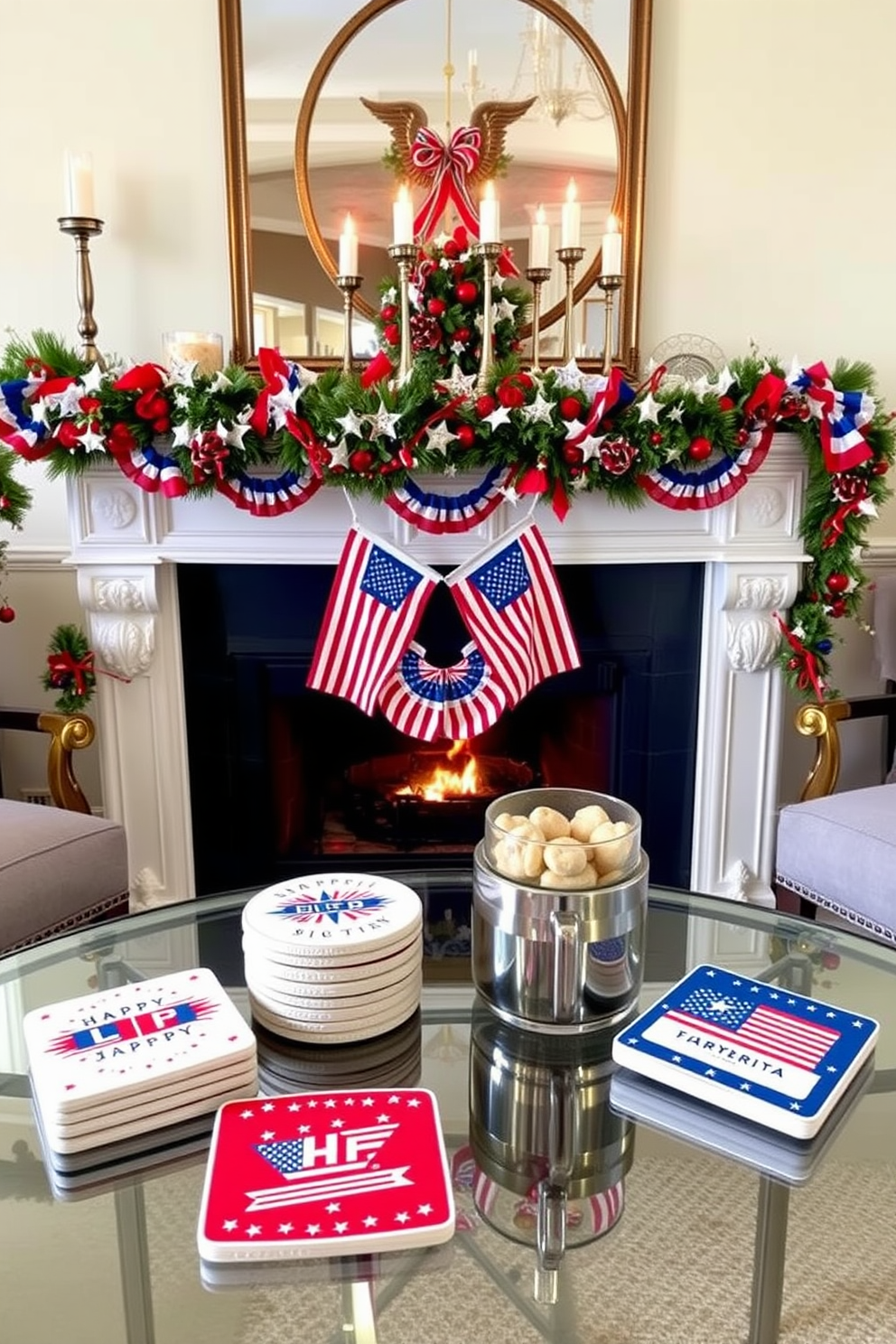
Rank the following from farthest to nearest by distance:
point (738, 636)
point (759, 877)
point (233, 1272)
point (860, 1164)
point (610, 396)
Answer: point (759, 877)
point (738, 636)
point (610, 396)
point (860, 1164)
point (233, 1272)

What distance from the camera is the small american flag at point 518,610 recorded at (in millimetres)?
2324

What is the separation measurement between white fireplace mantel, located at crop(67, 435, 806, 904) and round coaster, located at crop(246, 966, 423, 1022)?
1363 mm

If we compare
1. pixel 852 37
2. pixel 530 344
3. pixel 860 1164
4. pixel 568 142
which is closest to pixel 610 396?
pixel 530 344

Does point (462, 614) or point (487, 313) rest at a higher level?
point (487, 313)

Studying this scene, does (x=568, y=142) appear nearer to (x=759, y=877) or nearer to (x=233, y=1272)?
(x=759, y=877)

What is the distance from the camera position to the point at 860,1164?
1.03 m

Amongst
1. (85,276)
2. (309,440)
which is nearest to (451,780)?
(309,440)

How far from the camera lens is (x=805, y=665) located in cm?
245

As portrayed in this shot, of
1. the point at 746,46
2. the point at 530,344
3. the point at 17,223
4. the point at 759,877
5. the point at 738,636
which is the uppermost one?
the point at 746,46

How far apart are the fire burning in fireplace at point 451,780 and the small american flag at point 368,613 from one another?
0.55 m

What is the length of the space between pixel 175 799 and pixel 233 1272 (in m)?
1.77

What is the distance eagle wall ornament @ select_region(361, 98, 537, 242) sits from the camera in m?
2.53

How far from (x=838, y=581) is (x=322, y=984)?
67.9 inches

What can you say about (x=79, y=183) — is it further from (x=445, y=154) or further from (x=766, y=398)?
(x=766, y=398)
